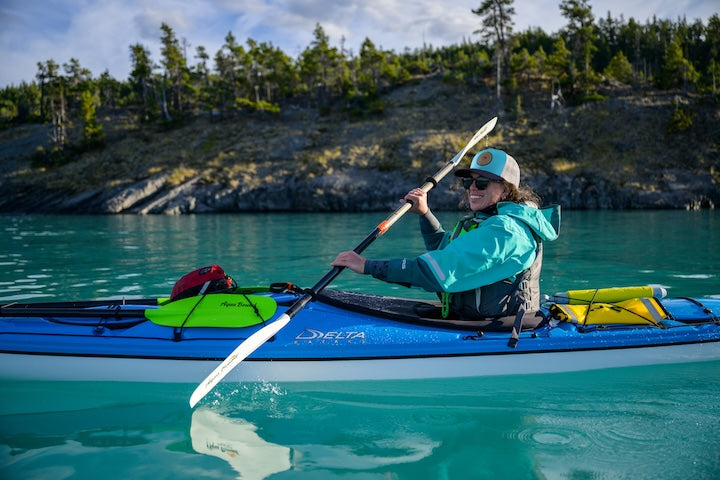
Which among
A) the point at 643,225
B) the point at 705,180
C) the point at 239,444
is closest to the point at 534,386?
the point at 239,444

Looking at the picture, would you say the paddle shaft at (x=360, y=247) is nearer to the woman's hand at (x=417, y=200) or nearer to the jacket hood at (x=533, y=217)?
the woman's hand at (x=417, y=200)

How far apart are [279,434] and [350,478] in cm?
75

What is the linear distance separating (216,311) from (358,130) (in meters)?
38.3

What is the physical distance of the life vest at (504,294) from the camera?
13.2ft

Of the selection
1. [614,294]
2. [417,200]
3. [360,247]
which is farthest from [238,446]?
[614,294]

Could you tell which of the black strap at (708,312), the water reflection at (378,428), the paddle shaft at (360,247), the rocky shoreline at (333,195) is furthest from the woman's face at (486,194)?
the rocky shoreline at (333,195)

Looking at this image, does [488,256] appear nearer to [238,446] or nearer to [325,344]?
[325,344]

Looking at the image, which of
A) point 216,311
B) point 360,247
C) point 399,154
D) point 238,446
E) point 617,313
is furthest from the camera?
Answer: point 399,154

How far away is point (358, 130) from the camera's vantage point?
1626 inches

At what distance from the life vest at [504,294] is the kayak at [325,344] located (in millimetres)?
89

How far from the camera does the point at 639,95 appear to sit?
1570 inches

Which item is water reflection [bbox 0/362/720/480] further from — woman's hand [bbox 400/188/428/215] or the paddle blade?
woman's hand [bbox 400/188/428/215]

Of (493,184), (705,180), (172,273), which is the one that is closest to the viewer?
(493,184)

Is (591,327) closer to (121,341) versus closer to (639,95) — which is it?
(121,341)
